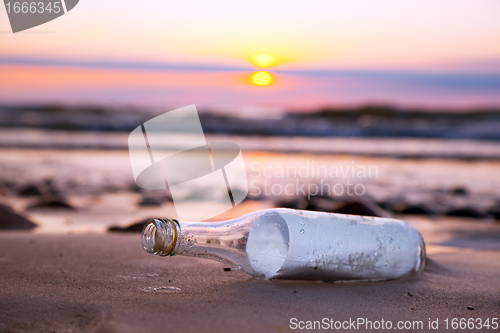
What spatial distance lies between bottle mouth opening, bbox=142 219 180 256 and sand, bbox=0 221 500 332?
0.52ft

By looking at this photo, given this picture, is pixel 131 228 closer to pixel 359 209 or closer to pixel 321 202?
pixel 359 209

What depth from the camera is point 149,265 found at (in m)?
2.12

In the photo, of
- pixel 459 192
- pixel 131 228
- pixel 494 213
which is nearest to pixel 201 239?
pixel 131 228

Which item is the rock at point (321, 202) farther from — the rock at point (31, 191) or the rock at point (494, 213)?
the rock at point (31, 191)

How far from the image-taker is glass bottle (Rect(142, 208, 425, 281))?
5.82 feet

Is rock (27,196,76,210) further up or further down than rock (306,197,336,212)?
further up

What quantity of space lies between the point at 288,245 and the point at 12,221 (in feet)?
7.26

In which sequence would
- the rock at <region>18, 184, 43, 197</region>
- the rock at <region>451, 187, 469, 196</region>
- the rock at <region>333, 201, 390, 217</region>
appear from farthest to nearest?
1. the rock at <region>451, 187, 469, 196</region>
2. the rock at <region>18, 184, 43, 197</region>
3. the rock at <region>333, 201, 390, 217</region>

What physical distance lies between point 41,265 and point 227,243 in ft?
2.84

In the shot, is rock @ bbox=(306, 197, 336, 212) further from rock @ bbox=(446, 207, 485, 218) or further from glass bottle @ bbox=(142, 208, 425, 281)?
glass bottle @ bbox=(142, 208, 425, 281)

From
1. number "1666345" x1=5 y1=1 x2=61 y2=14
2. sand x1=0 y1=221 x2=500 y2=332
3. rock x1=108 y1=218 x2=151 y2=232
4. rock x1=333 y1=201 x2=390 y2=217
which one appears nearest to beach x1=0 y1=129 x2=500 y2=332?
sand x1=0 y1=221 x2=500 y2=332

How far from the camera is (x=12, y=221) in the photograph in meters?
3.16

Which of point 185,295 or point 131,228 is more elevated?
point 185,295

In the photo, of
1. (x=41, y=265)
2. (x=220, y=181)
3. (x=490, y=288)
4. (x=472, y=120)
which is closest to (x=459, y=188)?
(x=220, y=181)
